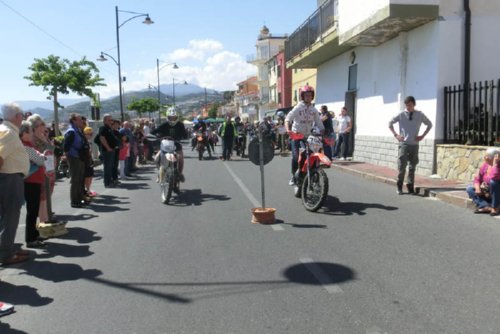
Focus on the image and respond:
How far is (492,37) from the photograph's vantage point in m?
11.5

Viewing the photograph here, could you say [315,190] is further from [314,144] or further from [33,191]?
[33,191]

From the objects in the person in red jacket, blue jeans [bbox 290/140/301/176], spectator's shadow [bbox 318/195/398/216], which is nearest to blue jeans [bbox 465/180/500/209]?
spectator's shadow [bbox 318/195/398/216]

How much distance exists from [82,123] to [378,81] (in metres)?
9.70

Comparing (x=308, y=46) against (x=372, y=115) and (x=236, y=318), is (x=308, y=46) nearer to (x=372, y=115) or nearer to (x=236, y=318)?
(x=372, y=115)

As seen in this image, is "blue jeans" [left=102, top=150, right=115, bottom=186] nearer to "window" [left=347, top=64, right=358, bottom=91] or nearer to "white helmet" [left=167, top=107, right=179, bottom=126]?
"white helmet" [left=167, top=107, right=179, bottom=126]

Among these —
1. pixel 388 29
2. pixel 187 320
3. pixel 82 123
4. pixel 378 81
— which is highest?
pixel 388 29

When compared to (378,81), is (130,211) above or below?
below

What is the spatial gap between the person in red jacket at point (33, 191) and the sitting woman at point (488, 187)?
655 centimetres

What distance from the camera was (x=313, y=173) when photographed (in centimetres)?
816

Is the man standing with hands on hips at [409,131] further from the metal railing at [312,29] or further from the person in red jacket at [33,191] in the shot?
the metal railing at [312,29]

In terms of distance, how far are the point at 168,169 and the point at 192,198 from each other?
892 millimetres

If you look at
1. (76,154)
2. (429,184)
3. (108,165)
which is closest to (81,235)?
(76,154)

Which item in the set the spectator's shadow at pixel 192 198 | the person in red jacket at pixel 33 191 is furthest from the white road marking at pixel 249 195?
the person in red jacket at pixel 33 191

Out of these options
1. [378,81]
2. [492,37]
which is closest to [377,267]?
[492,37]
